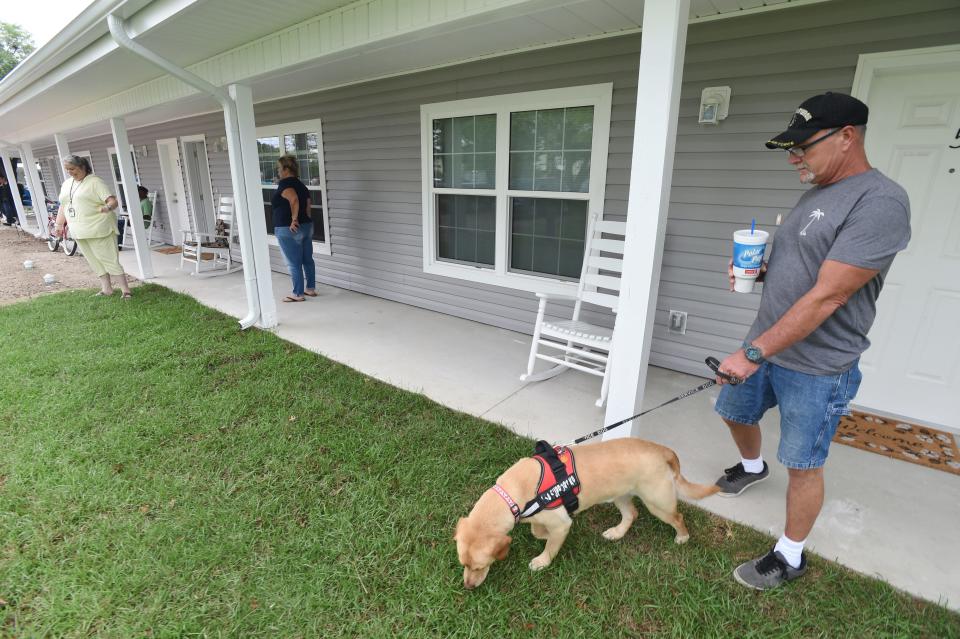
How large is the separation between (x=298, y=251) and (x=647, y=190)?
4.39 metres

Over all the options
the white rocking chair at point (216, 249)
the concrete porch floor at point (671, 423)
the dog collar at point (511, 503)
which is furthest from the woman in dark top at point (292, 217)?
the dog collar at point (511, 503)

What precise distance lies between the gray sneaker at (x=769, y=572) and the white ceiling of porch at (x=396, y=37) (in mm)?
2441

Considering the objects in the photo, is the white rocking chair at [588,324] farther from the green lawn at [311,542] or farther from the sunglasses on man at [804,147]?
the sunglasses on man at [804,147]

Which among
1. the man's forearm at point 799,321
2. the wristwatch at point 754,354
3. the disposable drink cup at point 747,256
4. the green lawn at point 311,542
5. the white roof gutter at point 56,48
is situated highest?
the white roof gutter at point 56,48

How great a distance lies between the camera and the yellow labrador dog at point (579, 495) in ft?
5.03

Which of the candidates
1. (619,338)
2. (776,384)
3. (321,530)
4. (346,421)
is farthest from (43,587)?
(776,384)

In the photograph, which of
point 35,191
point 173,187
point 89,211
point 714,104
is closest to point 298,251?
point 89,211

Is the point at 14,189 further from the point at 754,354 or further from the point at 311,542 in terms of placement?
the point at 754,354

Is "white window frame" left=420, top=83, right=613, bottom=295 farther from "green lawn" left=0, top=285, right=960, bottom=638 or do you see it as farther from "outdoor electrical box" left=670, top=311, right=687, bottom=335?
"green lawn" left=0, top=285, right=960, bottom=638

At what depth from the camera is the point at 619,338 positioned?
2.07 m

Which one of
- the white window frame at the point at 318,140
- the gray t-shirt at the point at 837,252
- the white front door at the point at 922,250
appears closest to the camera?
the gray t-shirt at the point at 837,252

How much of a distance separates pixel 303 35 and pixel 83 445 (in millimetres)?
2940

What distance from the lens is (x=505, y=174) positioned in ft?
13.3

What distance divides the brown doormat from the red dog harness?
180 cm
